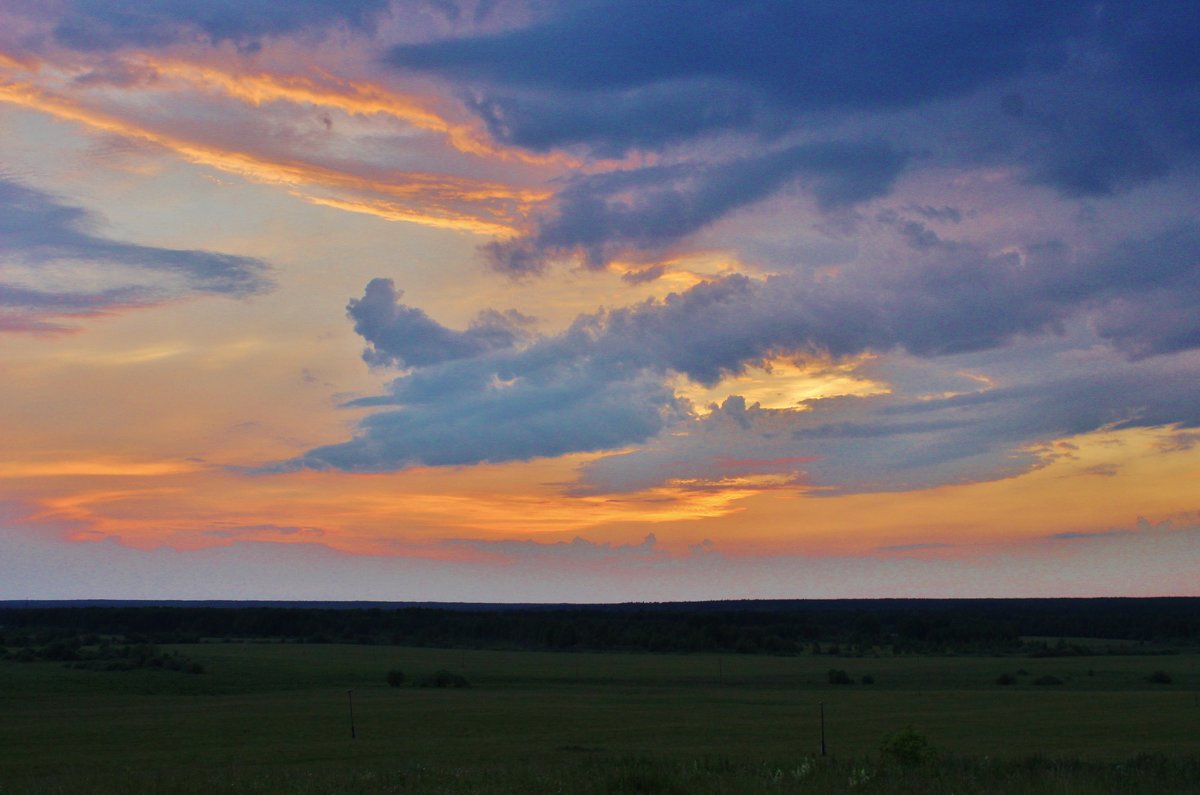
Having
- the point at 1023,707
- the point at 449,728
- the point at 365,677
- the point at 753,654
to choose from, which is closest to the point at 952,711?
the point at 1023,707

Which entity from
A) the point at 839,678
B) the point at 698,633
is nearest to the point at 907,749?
the point at 839,678

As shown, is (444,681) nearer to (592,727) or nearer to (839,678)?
(839,678)

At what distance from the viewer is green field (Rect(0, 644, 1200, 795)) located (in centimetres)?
1509

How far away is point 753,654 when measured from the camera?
146875 millimetres

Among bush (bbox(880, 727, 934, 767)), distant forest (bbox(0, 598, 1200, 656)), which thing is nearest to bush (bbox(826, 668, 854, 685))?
distant forest (bbox(0, 598, 1200, 656))

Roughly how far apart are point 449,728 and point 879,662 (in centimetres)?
8155

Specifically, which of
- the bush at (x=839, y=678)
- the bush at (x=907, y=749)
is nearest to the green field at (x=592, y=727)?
the bush at (x=907, y=749)

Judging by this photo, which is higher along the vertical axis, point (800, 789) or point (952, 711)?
point (800, 789)

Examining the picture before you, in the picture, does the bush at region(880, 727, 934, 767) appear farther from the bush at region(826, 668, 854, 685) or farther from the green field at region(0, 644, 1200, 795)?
the bush at region(826, 668, 854, 685)

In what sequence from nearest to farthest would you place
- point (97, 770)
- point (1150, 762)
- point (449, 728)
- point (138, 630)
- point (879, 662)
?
point (1150, 762), point (97, 770), point (449, 728), point (879, 662), point (138, 630)

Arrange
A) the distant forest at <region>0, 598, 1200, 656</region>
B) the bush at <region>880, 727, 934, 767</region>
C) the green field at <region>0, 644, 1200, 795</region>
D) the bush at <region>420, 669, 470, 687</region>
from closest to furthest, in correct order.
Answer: the green field at <region>0, 644, 1200, 795</region> → the bush at <region>880, 727, 934, 767</region> → the bush at <region>420, 669, 470, 687</region> → the distant forest at <region>0, 598, 1200, 656</region>

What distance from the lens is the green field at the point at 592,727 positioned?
1509 centimetres

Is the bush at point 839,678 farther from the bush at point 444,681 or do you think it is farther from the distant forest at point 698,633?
the distant forest at point 698,633

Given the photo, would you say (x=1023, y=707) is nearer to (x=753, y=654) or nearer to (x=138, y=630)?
(x=753, y=654)
